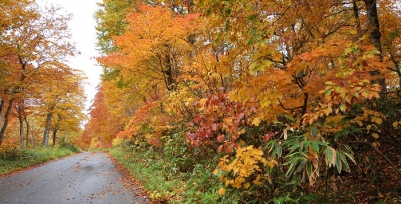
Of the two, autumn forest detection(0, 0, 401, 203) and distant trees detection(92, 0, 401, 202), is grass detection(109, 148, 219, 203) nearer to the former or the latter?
autumn forest detection(0, 0, 401, 203)

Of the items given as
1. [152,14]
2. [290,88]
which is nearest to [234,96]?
[290,88]

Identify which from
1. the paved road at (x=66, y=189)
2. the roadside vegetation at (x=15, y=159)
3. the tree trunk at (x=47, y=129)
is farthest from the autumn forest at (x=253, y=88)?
the tree trunk at (x=47, y=129)

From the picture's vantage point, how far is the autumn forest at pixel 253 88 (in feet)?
10.1

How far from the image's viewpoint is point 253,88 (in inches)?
125

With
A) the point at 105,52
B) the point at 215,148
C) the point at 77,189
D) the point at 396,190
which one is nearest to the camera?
the point at 396,190

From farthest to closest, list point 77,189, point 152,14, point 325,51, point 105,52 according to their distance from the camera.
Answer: point 105,52, point 152,14, point 77,189, point 325,51

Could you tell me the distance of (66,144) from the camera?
26250 millimetres

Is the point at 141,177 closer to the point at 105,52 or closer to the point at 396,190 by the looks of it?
the point at 396,190

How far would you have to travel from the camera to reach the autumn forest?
3076mm

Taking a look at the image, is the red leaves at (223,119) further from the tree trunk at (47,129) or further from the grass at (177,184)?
the tree trunk at (47,129)

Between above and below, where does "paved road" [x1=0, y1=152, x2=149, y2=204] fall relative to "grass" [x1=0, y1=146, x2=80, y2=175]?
below

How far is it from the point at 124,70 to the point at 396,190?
8.94m

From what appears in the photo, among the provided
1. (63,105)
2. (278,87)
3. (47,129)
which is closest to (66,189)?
(278,87)

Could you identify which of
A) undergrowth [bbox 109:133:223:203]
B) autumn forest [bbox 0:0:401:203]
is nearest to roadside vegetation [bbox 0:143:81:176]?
autumn forest [bbox 0:0:401:203]
